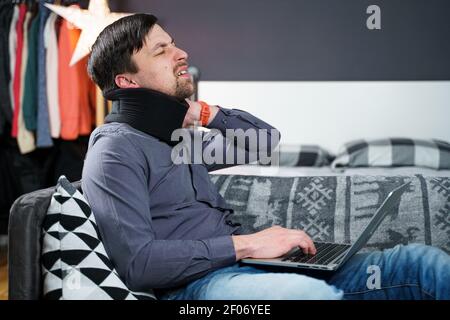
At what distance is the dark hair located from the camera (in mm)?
1407

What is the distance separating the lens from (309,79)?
11.2ft

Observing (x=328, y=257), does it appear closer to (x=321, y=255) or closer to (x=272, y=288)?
(x=321, y=255)

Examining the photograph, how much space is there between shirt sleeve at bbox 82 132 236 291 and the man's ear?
24cm

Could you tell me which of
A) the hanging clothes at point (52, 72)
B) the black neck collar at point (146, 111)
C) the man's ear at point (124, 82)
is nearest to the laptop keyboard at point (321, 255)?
the black neck collar at point (146, 111)

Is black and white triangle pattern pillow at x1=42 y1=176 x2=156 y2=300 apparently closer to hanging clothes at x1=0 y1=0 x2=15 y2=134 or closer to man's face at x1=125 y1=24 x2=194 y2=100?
man's face at x1=125 y1=24 x2=194 y2=100

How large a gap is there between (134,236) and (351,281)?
1.65 ft

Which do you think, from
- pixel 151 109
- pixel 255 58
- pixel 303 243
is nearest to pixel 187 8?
pixel 255 58

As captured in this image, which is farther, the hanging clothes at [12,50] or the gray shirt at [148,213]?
the hanging clothes at [12,50]

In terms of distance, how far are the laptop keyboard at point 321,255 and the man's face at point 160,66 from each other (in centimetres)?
49

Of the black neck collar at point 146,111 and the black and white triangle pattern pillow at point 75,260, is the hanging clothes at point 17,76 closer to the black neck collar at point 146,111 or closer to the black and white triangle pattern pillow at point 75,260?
the black neck collar at point 146,111

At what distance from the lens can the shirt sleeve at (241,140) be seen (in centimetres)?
160

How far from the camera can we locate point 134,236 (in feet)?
3.76

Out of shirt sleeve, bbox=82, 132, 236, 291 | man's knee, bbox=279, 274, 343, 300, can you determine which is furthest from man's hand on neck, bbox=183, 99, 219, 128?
man's knee, bbox=279, 274, 343, 300

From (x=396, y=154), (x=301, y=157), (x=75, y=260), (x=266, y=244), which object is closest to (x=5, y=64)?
(x=301, y=157)
